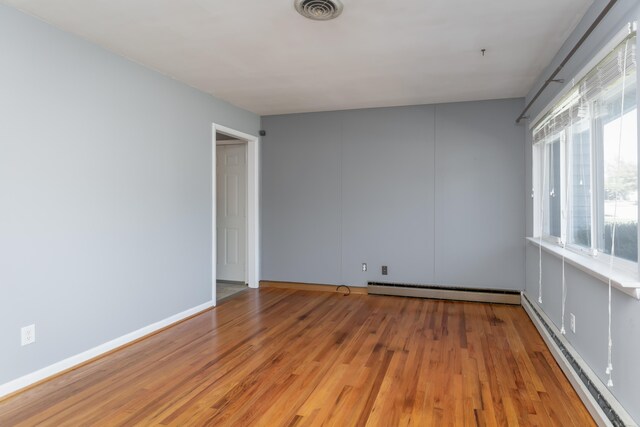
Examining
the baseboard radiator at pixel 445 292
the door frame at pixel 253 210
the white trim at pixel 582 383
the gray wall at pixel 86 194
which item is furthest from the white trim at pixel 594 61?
the door frame at pixel 253 210

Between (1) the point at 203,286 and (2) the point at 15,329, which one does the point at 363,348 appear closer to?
(1) the point at 203,286

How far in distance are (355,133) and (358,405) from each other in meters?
3.72

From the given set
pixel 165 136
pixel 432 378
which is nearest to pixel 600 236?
pixel 432 378

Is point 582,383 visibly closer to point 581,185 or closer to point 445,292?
point 581,185

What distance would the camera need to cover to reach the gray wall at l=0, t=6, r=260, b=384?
2527 millimetres

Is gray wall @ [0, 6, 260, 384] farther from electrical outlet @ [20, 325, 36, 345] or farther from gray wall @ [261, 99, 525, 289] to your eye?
gray wall @ [261, 99, 525, 289]

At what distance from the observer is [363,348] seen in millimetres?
3285

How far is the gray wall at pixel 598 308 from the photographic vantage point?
190cm

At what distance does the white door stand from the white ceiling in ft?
5.00

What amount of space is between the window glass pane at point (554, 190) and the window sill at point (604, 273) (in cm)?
51

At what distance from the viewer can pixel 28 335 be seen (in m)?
2.61

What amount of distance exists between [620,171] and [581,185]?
77cm

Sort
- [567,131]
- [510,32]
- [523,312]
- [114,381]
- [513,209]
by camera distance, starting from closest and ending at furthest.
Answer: [114,381] < [510,32] < [567,131] < [523,312] < [513,209]

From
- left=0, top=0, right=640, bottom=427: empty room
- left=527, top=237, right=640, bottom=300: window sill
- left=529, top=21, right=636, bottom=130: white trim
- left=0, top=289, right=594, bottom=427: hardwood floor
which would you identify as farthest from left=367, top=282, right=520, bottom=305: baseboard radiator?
left=529, top=21, right=636, bottom=130: white trim
